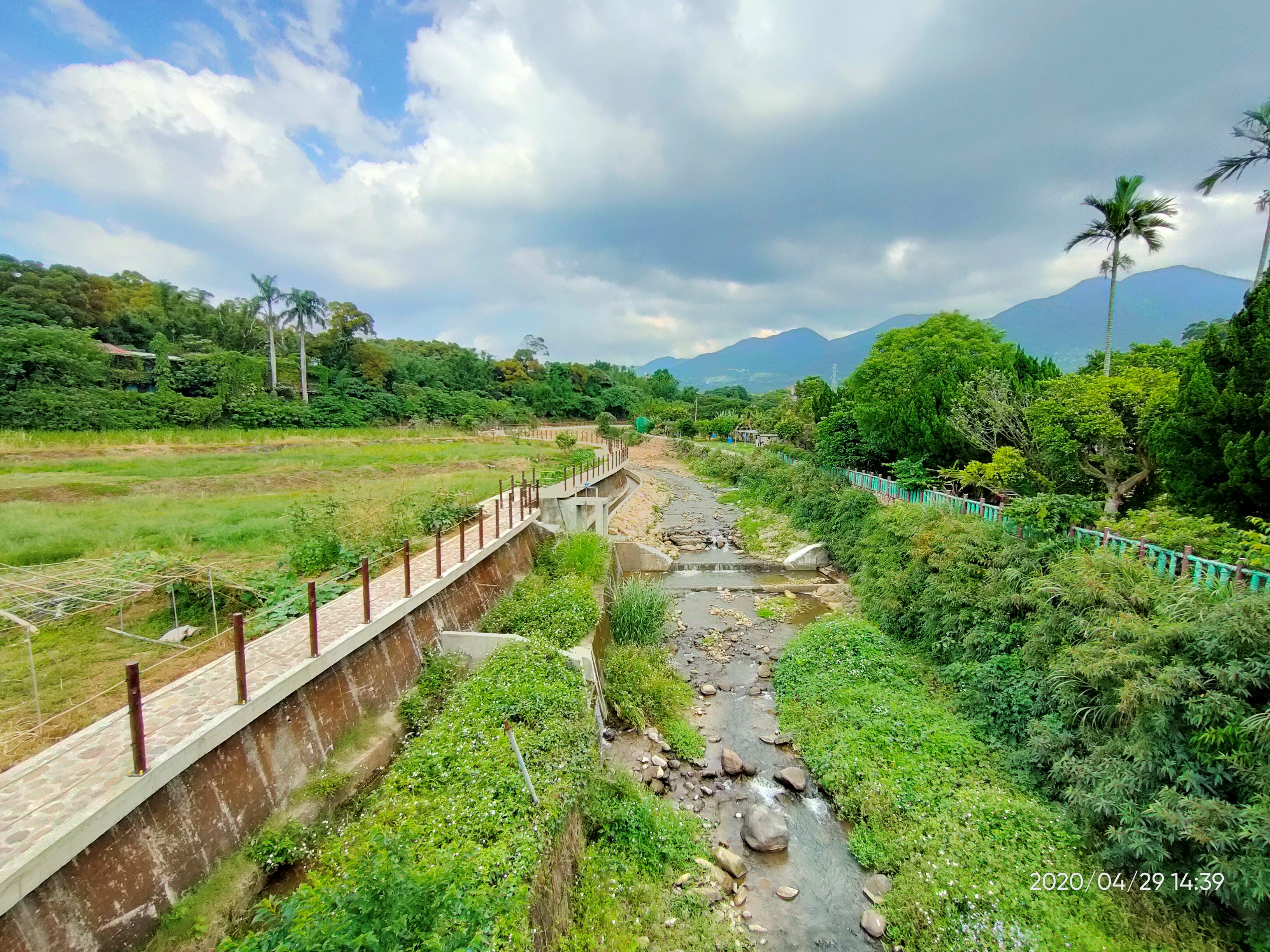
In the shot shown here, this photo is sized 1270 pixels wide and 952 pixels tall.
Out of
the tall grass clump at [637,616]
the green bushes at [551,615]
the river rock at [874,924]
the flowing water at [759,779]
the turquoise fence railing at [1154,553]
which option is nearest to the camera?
the river rock at [874,924]

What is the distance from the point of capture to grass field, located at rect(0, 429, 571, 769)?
6.65 metres

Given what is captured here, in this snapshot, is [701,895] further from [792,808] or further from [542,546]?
[542,546]

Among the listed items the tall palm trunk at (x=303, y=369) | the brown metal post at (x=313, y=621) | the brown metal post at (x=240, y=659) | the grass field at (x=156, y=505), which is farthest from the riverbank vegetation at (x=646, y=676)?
the tall palm trunk at (x=303, y=369)

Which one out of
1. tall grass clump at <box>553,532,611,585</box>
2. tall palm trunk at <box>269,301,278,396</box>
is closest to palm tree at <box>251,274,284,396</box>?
tall palm trunk at <box>269,301,278,396</box>

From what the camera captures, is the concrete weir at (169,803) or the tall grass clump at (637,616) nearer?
the concrete weir at (169,803)

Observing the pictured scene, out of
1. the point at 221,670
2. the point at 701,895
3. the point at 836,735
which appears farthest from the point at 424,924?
the point at 836,735

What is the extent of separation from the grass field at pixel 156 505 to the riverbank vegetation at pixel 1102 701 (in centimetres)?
1013

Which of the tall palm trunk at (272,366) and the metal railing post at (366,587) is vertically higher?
the tall palm trunk at (272,366)

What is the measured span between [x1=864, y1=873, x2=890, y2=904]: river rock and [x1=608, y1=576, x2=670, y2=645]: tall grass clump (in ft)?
21.1

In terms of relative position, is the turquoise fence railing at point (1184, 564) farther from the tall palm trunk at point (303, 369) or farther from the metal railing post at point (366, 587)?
the tall palm trunk at point (303, 369)

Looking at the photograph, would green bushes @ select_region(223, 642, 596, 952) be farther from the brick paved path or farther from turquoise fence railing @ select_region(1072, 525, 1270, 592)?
turquoise fence railing @ select_region(1072, 525, 1270, 592)

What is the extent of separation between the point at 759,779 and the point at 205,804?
24.1ft

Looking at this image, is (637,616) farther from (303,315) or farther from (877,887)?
(303,315)

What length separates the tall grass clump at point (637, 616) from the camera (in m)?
12.7
